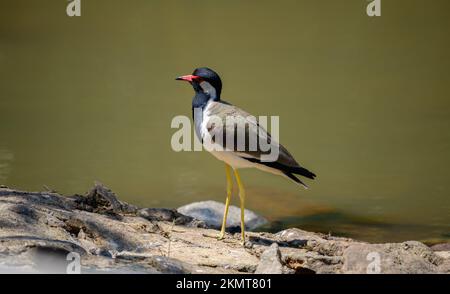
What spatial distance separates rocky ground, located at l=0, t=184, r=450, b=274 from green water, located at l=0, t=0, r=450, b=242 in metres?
2.29

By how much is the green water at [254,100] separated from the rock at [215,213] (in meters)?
0.22

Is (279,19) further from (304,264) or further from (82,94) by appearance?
(304,264)

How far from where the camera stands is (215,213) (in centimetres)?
866

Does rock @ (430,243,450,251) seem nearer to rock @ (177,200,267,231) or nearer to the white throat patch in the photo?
rock @ (177,200,267,231)

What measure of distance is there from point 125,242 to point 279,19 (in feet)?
40.9

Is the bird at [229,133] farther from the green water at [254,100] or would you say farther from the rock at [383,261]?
the green water at [254,100]

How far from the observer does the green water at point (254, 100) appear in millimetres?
9641

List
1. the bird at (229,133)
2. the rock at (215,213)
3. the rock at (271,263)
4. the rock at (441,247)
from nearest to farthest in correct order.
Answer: the rock at (271,263)
the bird at (229,133)
the rock at (441,247)
the rock at (215,213)

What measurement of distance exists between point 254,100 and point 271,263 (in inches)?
311

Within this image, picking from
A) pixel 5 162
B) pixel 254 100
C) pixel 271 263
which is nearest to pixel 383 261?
pixel 271 263

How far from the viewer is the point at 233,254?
584cm

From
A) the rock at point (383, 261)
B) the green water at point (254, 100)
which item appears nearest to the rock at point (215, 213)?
the green water at point (254, 100)

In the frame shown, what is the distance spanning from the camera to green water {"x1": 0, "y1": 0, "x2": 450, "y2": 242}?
964 cm

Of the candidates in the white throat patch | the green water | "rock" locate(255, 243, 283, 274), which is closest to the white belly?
the white throat patch
